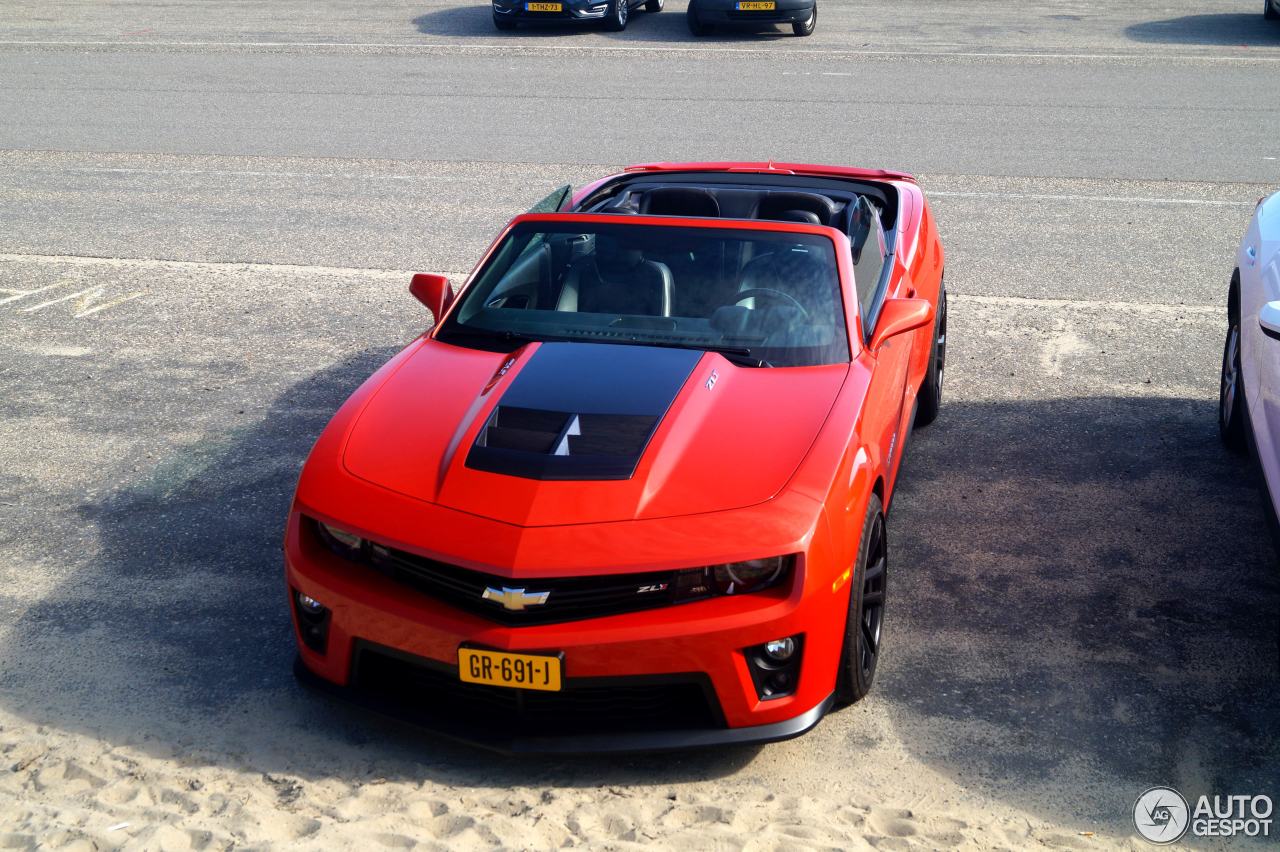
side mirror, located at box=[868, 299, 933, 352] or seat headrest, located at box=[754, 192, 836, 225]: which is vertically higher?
seat headrest, located at box=[754, 192, 836, 225]

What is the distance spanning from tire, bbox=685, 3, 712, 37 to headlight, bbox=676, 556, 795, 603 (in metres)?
18.3

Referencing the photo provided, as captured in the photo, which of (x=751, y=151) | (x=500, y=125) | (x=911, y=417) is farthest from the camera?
(x=500, y=125)

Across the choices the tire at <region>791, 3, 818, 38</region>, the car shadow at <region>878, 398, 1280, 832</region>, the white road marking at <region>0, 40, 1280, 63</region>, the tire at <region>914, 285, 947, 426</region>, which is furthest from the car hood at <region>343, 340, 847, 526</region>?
the tire at <region>791, 3, 818, 38</region>

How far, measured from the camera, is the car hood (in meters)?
4.07

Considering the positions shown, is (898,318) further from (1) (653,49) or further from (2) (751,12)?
(2) (751,12)

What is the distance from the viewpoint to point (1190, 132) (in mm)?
14180

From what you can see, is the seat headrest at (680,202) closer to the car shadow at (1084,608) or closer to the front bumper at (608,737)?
the car shadow at (1084,608)

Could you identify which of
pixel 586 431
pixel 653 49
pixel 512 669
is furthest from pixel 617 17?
pixel 512 669

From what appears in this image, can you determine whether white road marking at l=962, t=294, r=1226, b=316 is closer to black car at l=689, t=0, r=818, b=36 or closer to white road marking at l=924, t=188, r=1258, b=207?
white road marking at l=924, t=188, r=1258, b=207

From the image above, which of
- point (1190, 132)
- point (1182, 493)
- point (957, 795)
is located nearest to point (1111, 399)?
point (1182, 493)

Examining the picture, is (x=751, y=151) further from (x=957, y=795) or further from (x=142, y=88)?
(x=957, y=795)

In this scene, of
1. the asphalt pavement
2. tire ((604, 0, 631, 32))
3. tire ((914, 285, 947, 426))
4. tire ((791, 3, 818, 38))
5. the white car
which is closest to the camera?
the asphalt pavement

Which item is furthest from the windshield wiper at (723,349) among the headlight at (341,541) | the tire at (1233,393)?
the tire at (1233,393)

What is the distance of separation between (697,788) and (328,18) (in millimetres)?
22188
